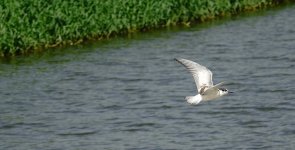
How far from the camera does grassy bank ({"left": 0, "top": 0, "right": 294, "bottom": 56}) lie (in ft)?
59.5

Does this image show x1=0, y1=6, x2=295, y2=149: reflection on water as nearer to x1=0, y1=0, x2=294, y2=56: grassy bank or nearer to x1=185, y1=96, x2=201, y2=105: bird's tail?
x1=0, y1=0, x2=294, y2=56: grassy bank

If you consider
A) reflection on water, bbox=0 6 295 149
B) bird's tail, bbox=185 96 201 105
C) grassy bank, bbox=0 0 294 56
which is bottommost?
reflection on water, bbox=0 6 295 149

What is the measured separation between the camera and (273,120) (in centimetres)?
1328

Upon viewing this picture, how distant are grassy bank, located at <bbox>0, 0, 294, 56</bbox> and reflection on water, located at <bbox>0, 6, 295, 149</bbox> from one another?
397mm

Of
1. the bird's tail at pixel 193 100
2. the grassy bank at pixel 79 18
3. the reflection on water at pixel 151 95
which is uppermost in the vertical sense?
the bird's tail at pixel 193 100

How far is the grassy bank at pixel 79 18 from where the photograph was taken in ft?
59.5

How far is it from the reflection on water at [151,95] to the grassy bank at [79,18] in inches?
15.6

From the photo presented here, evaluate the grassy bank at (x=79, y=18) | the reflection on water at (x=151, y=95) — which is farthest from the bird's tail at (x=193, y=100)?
the grassy bank at (x=79, y=18)

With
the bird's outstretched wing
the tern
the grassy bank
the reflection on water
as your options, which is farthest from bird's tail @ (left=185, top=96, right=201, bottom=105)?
the grassy bank

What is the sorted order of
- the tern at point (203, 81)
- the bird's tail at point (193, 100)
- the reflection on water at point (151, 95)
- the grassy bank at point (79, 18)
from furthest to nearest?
1. the grassy bank at point (79, 18)
2. the reflection on water at point (151, 95)
3. the tern at point (203, 81)
4. the bird's tail at point (193, 100)

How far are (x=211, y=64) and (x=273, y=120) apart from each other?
4.50 metres

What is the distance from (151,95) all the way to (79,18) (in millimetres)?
4902

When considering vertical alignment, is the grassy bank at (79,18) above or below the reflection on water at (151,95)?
above

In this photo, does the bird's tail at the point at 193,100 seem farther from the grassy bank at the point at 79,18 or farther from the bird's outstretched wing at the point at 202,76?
the grassy bank at the point at 79,18
